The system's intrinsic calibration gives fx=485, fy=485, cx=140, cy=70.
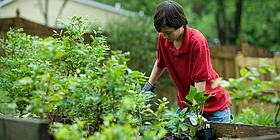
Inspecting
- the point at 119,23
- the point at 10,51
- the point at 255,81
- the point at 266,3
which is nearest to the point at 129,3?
the point at 266,3

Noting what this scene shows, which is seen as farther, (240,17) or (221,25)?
(221,25)

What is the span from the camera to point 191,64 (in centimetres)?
347

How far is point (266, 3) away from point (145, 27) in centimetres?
1103

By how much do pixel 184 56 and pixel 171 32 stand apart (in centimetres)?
26

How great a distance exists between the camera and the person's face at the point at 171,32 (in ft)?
10.8

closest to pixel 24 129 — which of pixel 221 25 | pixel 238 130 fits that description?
pixel 238 130

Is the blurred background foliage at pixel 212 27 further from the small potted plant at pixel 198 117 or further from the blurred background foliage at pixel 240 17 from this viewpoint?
the small potted plant at pixel 198 117

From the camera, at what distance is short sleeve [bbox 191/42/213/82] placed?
3342mm

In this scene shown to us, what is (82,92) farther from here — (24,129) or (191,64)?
(191,64)

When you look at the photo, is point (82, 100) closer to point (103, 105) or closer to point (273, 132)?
point (103, 105)

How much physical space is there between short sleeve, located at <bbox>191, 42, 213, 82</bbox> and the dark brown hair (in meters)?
0.21

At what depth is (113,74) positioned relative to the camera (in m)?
2.27

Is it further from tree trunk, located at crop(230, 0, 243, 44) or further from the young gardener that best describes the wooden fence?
tree trunk, located at crop(230, 0, 243, 44)

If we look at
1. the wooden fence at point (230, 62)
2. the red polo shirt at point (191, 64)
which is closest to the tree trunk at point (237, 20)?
the wooden fence at point (230, 62)
